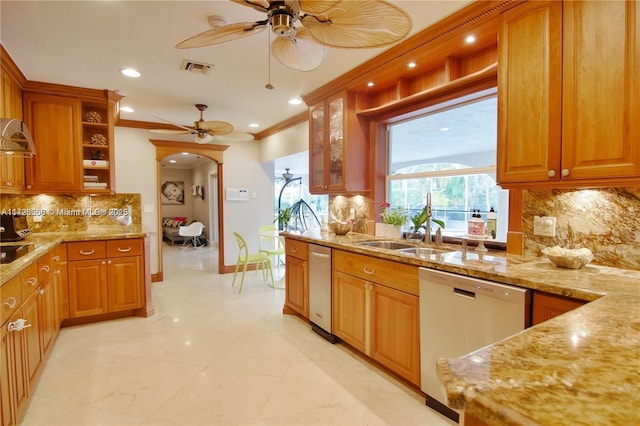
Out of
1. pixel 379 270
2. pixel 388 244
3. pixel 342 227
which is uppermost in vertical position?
pixel 342 227

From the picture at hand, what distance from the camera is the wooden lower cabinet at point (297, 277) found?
340cm

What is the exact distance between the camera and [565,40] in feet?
5.74

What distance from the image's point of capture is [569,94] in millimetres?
1740

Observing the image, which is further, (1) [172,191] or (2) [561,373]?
(1) [172,191]

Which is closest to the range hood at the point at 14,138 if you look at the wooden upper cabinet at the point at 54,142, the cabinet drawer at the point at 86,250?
the cabinet drawer at the point at 86,250

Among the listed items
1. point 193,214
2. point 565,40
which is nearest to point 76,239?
point 565,40

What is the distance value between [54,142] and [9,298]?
8.53ft

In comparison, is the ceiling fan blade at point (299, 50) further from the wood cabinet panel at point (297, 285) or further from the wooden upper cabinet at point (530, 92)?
the wood cabinet panel at point (297, 285)

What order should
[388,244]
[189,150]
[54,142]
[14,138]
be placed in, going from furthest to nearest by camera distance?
[189,150], [54,142], [388,244], [14,138]

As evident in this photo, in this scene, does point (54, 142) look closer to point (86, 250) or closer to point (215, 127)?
point (86, 250)

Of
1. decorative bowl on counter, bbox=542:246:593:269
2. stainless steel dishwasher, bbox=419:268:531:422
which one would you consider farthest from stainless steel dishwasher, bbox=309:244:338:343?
decorative bowl on counter, bbox=542:246:593:269

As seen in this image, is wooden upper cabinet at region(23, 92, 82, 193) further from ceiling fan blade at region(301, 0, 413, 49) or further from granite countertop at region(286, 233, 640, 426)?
granite countertop at region(286, 233, 640, 426)

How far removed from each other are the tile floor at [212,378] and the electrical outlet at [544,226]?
1.26m

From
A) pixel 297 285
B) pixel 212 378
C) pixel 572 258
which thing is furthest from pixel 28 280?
pixel 572 258
